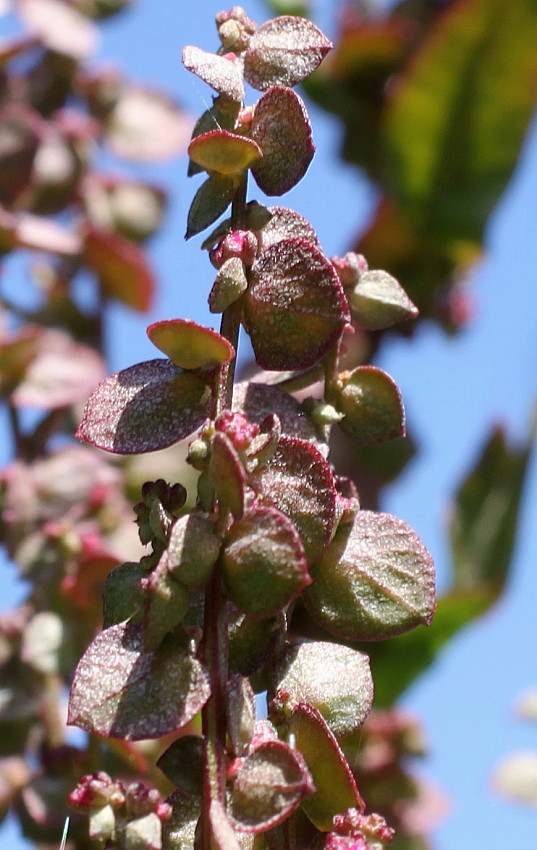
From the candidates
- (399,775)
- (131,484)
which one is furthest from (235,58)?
(399,775)

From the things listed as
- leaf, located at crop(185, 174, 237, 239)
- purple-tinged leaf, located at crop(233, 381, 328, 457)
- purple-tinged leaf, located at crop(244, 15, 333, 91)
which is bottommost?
purple-tinged leaf, located at crop(233, 381, 328, 457)

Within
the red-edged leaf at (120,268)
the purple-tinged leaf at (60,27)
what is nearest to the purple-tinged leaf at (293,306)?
the red-edged leaf at (120,268)

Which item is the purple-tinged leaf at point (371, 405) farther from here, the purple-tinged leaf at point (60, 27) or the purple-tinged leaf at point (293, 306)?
the purple-tinged leaf at point (60, 27)

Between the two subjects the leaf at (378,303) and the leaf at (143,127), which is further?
the leaf at (143,127)

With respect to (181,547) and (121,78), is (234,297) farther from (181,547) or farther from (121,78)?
(121,78)

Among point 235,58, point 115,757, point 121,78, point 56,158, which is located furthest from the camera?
point 121,78

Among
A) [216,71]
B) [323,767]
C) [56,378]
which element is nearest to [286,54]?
[216,71]

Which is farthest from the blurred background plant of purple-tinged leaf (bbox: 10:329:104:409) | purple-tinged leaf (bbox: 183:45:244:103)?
purple-tinged leaf (bbox: 183:45:244:103)

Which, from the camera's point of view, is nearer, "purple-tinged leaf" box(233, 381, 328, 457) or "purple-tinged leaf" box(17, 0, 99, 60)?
"purple-tinged leaf" box(233, 381, 328, 457)

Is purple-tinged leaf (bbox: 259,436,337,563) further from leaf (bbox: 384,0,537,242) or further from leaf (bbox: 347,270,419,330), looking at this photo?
leaf (bbox: 384,0,537,242)
